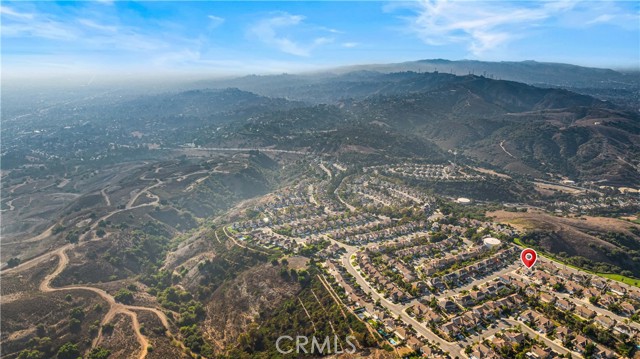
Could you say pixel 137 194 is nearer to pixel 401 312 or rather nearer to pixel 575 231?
pixel 401 312

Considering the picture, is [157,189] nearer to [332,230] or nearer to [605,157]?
[332,230]

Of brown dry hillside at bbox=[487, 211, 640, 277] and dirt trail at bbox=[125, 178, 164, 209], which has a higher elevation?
brown dry hillside at bbox=[487, 211, 640, 277]

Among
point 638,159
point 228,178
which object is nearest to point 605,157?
point 638,159

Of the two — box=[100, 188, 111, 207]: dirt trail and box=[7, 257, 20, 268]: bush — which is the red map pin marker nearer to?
box=[7, 257, 20, 268]: bush

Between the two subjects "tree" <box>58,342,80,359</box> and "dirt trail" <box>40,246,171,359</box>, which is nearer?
"tree" <box>58,342,80,359</box>

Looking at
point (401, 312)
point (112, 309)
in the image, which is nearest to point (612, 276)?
point (401, 312)

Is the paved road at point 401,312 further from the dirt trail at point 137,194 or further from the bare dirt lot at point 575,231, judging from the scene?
the dirt trail at point 137,194

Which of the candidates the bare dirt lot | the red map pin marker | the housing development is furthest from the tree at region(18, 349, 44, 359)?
the bare dirt lot
